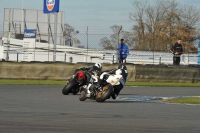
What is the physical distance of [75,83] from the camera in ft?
56.8

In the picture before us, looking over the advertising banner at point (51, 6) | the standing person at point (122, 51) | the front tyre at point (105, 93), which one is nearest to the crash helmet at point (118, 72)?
the front tyre at point (105, 93)

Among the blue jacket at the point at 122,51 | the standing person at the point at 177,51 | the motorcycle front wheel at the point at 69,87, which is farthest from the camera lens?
the standing person at the point at 177,51

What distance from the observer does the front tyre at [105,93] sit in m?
14.6

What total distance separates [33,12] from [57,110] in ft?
169

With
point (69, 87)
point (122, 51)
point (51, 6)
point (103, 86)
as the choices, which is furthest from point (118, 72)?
point (51, 6)

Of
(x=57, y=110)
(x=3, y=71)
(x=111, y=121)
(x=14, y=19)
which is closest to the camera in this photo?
(x=111, y=121)

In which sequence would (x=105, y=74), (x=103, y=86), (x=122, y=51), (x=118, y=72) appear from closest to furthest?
(x=103, y=86)
(x=105, y=74)
(x=118, y=72)
(x=122, y=51)

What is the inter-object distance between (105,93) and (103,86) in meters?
0.32

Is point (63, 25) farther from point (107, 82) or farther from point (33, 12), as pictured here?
point (107, 82)

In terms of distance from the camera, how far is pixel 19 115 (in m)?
10.5

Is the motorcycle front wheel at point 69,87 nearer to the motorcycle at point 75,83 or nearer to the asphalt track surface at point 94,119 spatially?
the motorcycle at point 75,83

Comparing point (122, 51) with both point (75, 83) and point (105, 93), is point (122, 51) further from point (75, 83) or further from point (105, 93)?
point (105, 93)

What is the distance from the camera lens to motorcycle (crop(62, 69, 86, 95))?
56.0ft

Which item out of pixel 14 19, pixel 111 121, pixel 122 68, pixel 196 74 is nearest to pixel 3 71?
pixel 196 74
